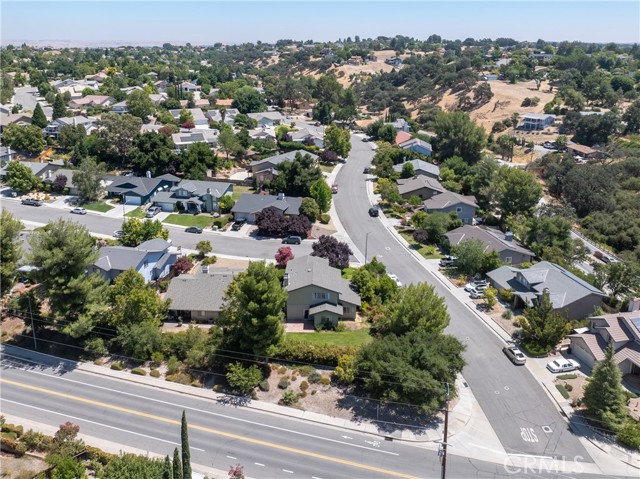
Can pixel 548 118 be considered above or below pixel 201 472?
above

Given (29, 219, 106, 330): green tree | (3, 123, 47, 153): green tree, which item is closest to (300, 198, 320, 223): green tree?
(29, 219, 106, 330): green tree

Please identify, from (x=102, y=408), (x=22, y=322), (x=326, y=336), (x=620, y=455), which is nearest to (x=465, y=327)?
(x=326, y=336)

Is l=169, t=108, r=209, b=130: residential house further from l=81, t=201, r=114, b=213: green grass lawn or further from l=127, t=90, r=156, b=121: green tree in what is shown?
l=81, t=201, r=114, b=213: green grass lawn

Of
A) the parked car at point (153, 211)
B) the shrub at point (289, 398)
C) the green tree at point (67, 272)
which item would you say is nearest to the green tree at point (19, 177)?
the parked car at point (153, 211)

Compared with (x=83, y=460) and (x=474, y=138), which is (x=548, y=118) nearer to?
(x=474, y=138)

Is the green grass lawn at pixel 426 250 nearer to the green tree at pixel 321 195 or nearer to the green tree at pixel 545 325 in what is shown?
the green tree at pixel 321 195
